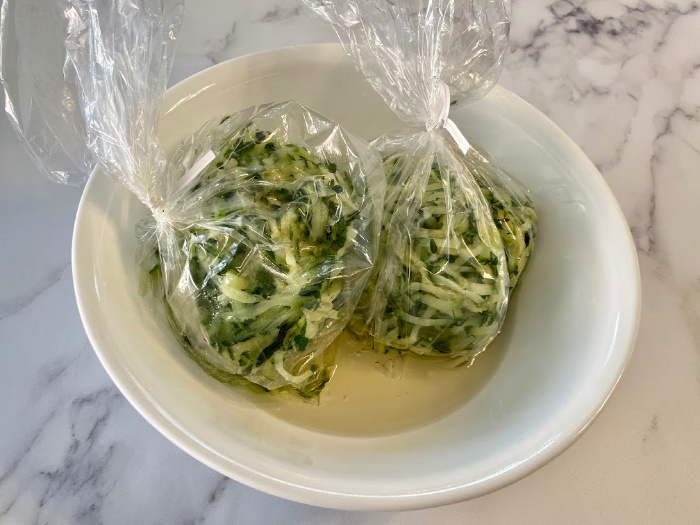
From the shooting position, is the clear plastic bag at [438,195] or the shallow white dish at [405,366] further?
the clear plastic bag at [438,195]

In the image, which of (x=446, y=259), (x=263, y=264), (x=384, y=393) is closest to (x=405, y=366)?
(x=384, y=393)

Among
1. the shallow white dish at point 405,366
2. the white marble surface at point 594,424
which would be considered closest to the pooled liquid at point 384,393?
the shallow white dish at point 405,366

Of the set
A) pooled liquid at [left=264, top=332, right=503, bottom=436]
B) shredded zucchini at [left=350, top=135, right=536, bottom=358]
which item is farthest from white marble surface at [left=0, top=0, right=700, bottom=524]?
shredded zucchini at [left=350, top=135, right=536, bottom=358]

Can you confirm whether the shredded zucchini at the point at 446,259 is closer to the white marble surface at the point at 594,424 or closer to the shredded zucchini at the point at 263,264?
the shredded zucchini at the point at 263,264

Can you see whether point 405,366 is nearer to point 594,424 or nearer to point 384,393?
point 384,393

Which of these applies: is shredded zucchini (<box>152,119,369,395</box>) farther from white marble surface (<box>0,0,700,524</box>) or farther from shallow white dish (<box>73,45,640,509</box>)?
white marble surface (<box>0,0,700,524</box>)

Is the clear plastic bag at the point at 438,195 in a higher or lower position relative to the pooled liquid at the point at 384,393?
higher

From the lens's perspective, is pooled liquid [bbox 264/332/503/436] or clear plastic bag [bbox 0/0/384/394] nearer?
clear plastic bag [bbox 0/0/384/394]

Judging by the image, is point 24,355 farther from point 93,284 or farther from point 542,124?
point 542,124
